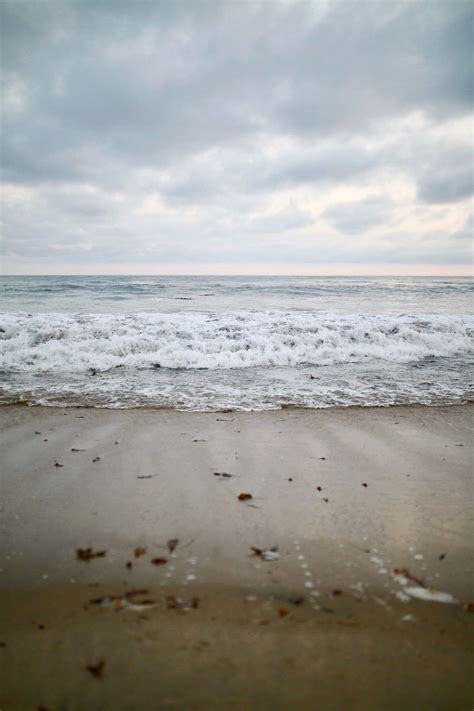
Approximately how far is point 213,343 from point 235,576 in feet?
24.7

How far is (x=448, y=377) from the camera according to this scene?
7.08 m

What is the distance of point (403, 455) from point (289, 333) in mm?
7109

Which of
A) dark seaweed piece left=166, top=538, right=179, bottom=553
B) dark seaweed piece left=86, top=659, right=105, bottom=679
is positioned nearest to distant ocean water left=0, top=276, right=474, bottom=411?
dark seaweed piece left=166, top=538, right=179, bottom=553

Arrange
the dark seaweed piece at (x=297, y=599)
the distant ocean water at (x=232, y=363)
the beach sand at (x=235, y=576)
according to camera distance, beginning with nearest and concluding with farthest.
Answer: the beach sand at (x=235, y=576) < the dark seaweed piece at (x=297, y=599) < the distant ocean water at (x=232, y=363)

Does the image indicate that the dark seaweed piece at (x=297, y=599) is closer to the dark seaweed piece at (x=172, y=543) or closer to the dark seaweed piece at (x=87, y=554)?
the dark seaweed piece at (x=172, y=543)

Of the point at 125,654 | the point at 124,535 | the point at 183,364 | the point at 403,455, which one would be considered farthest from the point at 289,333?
the point at 125,654

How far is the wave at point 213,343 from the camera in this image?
8008 mm

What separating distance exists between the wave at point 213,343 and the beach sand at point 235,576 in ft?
13.8

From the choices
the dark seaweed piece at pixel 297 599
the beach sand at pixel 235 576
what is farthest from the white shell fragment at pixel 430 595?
the dark seaweed piece at pixel 297 599

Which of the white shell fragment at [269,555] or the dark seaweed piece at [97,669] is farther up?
the white shell fragment at [269,555]

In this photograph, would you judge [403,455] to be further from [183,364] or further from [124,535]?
[183,364]

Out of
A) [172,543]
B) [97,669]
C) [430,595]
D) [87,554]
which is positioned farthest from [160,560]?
[430,595]

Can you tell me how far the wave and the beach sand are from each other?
4.21 meters

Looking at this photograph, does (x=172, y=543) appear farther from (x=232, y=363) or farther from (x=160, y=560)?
(x=232, y=363)
